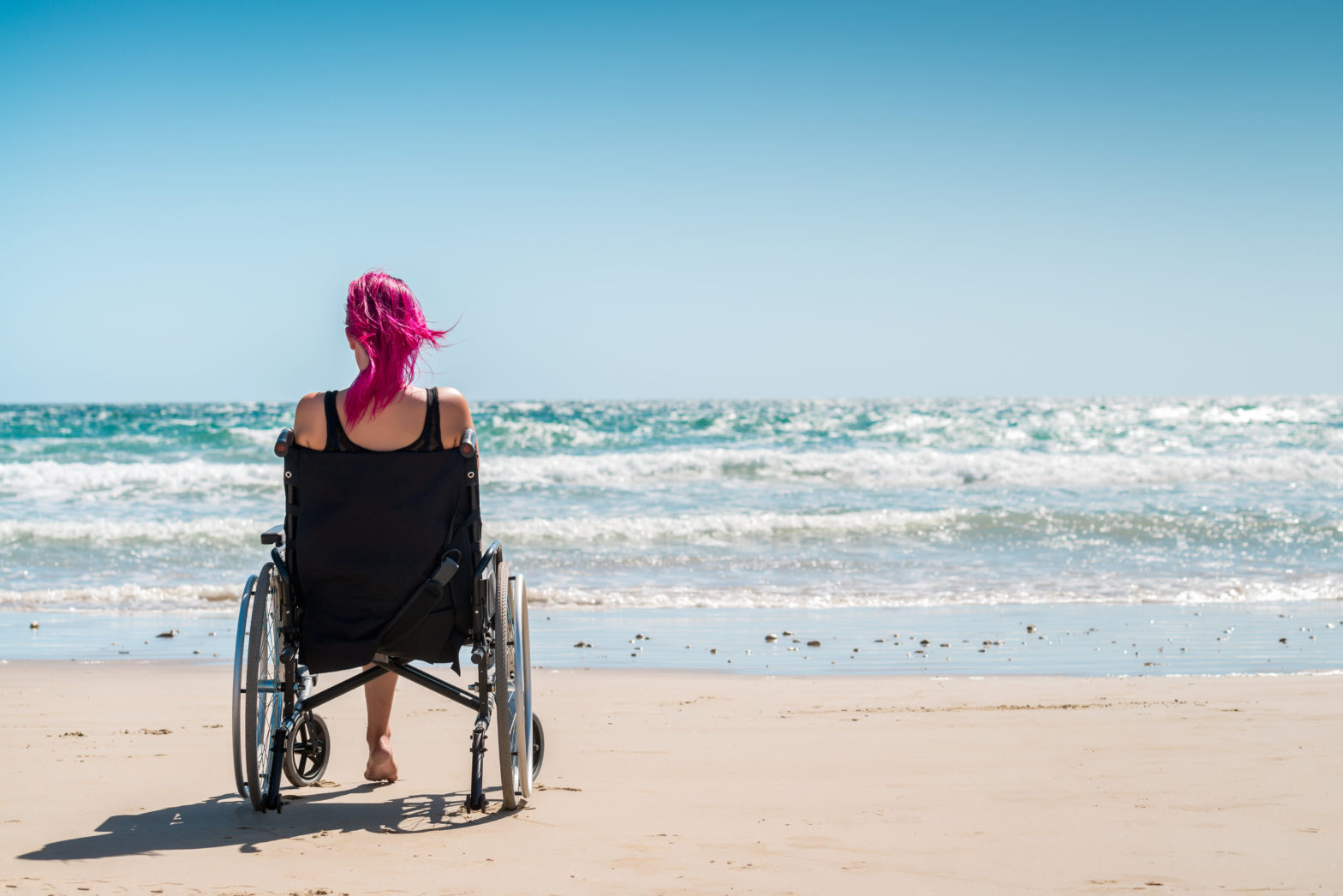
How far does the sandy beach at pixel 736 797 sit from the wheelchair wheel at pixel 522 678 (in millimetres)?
127

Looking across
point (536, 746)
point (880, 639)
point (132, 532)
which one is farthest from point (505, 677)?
point (132, 532)

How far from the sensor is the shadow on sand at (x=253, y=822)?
110 inches

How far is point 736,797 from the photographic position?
334 cm

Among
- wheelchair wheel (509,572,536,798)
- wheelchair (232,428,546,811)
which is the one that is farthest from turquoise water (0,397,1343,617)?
wheelchair (232,428,546,811)

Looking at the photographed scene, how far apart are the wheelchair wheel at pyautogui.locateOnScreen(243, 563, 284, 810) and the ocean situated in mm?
4344

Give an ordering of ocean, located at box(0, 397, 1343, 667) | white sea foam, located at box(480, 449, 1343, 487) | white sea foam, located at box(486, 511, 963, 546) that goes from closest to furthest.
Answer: ocean, located at box(0, 397, 1343, 667) < white sea foam, located at box(486, 511, 963, 546) < white sea foam, located at box(480, 449, 1343, 487)

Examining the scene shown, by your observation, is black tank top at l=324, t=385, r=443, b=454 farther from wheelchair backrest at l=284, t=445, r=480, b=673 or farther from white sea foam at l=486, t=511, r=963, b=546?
white sea foam at l=486, t=511, r=963, b=546

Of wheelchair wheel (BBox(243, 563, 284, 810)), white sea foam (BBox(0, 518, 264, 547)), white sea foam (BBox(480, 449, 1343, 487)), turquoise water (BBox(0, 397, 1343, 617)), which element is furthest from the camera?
white sea foam (BBox(480, 449, 1343, 487))

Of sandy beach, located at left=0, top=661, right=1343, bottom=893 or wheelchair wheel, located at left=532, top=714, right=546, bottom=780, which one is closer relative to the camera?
sandy beach, located at left=0, top=661, right=1343, bottom=893

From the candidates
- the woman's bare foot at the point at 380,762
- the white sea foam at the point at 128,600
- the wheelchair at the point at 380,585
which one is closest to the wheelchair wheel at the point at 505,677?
the wheelchair at the point at 380,585

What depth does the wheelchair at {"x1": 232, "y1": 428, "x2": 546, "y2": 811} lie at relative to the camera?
291 centimetres

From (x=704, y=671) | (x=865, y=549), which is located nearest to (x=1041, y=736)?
(x=704, y=671)

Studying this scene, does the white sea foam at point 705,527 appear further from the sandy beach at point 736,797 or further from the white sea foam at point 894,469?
the sandy beach at point 736,797

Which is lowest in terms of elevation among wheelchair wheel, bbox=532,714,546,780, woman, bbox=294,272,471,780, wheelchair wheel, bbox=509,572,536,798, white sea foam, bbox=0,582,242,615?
white sea foam, bbox=0,582,242,615
